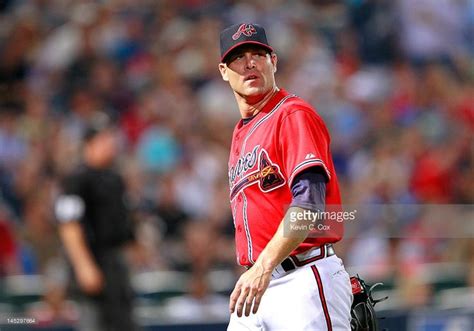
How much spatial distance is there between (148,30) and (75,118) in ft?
5.43

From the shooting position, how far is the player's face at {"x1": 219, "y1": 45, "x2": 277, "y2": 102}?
421cm

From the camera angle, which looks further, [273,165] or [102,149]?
[102,149]

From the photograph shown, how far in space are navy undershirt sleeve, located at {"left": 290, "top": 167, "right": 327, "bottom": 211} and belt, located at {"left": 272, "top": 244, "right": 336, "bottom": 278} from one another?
1.13 ft

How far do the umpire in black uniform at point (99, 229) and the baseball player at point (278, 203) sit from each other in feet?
9.25

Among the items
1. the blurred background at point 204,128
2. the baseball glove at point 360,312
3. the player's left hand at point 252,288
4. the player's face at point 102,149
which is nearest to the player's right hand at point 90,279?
the blurred background at point 204,128

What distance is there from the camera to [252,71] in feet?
13.8

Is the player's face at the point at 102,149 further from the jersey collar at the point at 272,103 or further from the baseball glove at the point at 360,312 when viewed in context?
the baseball glove at the point at 360,312

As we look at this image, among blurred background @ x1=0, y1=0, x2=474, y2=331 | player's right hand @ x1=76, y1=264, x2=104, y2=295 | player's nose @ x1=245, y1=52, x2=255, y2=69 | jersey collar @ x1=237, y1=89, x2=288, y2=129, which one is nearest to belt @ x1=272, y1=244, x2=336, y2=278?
jersey collar @ x1=237, y1=89, x2=288, y2=129

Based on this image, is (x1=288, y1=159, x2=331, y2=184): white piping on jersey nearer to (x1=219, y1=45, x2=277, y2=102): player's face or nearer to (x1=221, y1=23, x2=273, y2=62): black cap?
(x1=219, y1=45, x2=277, y2=102): player's face

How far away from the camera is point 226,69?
171 inches

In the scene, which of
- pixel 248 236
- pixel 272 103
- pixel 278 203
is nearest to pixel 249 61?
pixel 272 103

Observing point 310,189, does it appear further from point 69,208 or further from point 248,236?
point 69,208

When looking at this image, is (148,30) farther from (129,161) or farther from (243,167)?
(243,167)

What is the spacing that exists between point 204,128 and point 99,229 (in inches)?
124
